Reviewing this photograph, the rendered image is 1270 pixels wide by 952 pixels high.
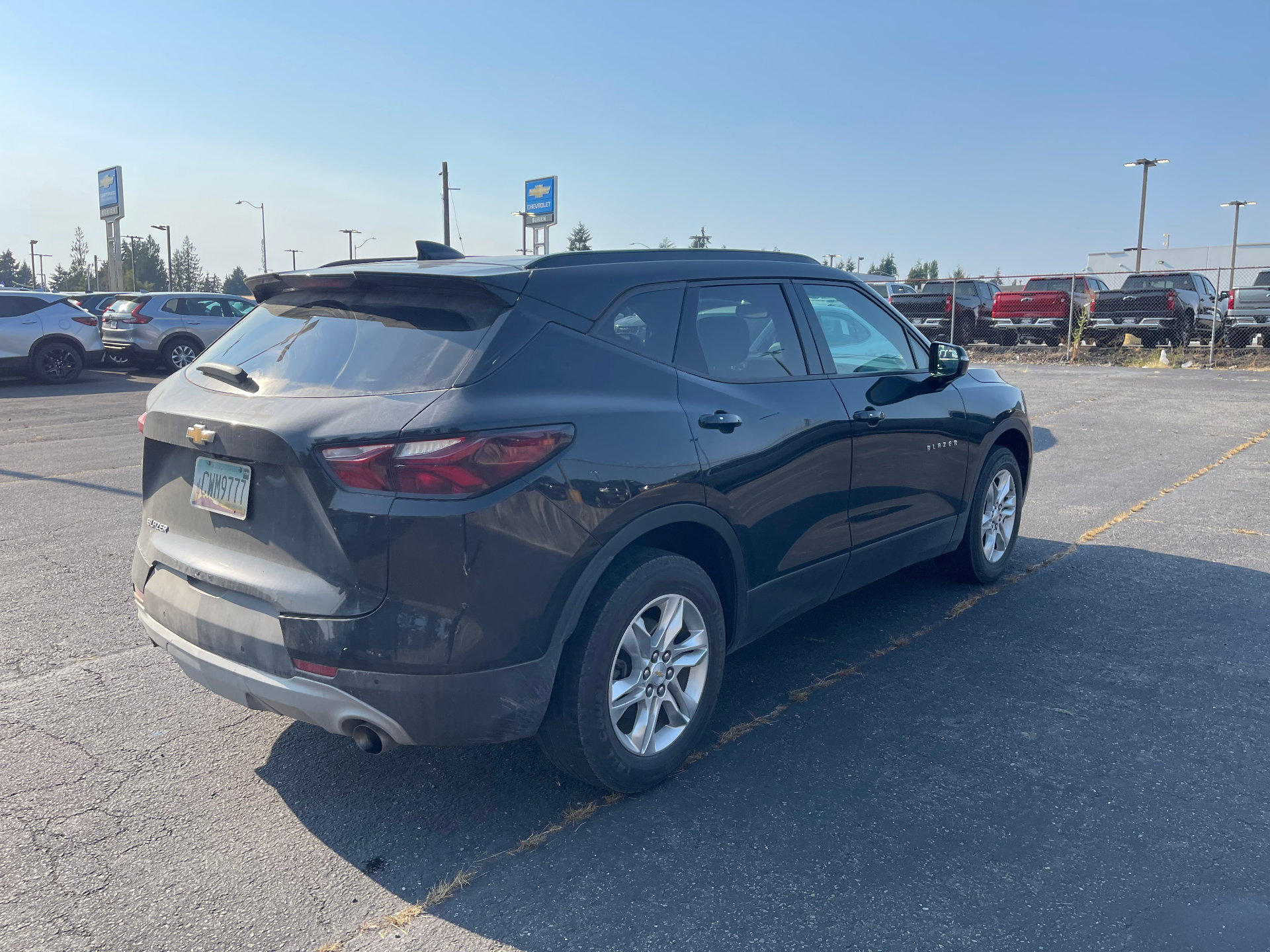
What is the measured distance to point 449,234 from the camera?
50.9 metres

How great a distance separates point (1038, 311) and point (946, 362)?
Answer: 20019 millimetres

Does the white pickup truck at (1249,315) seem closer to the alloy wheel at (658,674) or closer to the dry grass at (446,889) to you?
the alloy wheel at (658,674)

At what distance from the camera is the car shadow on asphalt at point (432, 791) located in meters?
2.96

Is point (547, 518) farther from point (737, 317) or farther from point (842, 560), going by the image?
point (842, 560)

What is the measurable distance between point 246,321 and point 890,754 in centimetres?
282

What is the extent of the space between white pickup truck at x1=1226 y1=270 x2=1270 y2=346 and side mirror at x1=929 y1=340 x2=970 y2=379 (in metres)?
20.0

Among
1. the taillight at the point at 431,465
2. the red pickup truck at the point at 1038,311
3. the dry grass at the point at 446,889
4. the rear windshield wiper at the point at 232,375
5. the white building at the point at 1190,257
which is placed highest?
the white building at the point at 1190,257

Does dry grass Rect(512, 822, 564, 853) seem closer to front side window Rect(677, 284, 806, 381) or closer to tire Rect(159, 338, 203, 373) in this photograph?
front side window Rect(677, 284, 806, 381)

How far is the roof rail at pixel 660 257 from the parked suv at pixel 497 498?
21 mm

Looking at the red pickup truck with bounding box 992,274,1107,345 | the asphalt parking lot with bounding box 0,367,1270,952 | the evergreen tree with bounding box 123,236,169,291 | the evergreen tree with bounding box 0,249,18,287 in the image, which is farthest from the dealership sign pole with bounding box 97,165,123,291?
the evergreen tree with bounding box 0,249,18,287

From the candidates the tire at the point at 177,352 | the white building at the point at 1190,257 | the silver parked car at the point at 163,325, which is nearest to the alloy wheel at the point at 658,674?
the silver parked car at the point at 163,325

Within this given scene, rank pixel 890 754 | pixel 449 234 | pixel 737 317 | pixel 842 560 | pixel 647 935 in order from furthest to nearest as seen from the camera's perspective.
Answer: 1. pixel 449 234
2. pixel 842 560
3. pixel 737 317
4. pixel 890 754
5. pixel 647 935

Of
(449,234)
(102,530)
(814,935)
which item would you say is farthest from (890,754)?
(449,234)

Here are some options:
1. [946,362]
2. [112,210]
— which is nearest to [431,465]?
[946,362]
